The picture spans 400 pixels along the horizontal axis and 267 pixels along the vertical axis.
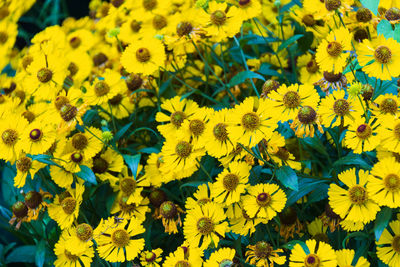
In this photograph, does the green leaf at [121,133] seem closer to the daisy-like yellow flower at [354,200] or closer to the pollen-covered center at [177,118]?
the pollen-covered center at [177,118]

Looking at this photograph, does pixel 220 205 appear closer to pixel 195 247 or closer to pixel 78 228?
pixel 195 247

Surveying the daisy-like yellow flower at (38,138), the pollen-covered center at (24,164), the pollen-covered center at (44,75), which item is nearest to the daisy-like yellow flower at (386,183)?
the daisy-like yellow flower at (38,138)

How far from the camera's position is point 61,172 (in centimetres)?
154

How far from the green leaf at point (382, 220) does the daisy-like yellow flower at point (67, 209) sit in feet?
2.91

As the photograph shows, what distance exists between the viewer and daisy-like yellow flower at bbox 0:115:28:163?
1.53 metres

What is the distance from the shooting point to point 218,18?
160 cm

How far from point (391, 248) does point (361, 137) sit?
30 cm

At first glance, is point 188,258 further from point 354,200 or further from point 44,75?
point 44,75

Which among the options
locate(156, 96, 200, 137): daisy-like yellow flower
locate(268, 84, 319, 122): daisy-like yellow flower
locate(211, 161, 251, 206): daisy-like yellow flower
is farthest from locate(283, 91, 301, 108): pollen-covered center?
locate(156, 96, 200, 137): daisy-like yellow flower

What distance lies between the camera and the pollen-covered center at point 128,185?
1.54 m

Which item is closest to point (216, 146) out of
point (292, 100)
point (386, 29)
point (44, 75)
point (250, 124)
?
point (250, 124)

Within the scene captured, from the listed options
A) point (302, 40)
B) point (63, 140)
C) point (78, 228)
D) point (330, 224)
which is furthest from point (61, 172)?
point (302, 40)

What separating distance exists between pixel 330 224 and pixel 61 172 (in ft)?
2.90

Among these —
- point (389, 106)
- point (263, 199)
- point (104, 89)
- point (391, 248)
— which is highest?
point (104, 89)
